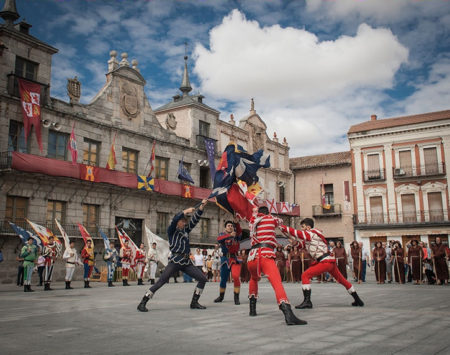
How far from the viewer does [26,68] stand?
23.3m

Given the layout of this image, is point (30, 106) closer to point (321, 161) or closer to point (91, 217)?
point (91, 217)

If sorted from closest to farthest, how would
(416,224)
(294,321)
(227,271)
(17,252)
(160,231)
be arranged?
(294,321)
(227,271)
(17,252)
(160,231)
(416,224)

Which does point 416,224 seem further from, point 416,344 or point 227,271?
point 416,344

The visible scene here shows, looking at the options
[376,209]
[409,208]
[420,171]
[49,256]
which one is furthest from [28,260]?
[420,171]

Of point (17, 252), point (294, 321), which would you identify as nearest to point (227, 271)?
point (294, 321)

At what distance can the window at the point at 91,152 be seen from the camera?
25.4m

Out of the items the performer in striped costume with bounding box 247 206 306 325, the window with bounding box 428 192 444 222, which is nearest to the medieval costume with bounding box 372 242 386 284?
the performer in striped costume with bounding box 247 206 306 325

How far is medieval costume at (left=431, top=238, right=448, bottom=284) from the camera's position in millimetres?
17328

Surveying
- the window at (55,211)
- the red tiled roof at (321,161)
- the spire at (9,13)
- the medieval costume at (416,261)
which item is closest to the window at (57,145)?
the window at (55,211)

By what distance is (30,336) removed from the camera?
559cm

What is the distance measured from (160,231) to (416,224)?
21.9 metres

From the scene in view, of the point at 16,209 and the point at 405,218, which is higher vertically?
the point at 405,218

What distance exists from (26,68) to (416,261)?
2139cm

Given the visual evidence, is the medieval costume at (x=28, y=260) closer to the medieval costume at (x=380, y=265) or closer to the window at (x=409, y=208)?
the medieval costume at (x=380, y=265)
